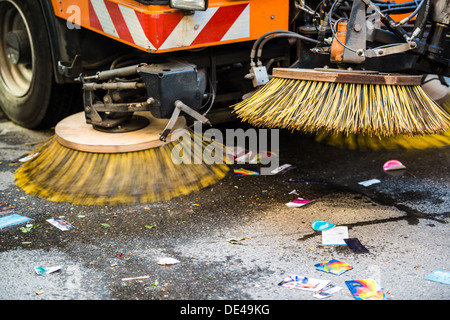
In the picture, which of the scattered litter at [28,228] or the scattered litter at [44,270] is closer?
the scattered litter at [44,270]

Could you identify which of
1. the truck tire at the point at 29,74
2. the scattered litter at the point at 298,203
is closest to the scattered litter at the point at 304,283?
the scattered litter at the point at 298,203

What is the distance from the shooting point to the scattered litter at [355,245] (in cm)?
265

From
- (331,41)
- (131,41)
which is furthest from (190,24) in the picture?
(331,41)

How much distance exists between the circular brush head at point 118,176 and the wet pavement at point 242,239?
7 centimetres

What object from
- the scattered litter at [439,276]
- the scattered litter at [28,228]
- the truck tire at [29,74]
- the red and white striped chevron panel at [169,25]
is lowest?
the scattered litter at [439,276]

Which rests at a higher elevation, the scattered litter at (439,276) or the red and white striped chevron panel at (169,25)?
the red and white striped chevron panel at (169,25)

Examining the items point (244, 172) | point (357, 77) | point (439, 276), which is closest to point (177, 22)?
point (357, 77)

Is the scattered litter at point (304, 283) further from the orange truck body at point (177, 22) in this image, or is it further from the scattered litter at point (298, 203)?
the orange truck body at point (177, 22)

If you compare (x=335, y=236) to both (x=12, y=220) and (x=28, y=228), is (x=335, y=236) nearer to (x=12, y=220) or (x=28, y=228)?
(x=28, y=228)

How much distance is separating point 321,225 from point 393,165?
1024 millimetres

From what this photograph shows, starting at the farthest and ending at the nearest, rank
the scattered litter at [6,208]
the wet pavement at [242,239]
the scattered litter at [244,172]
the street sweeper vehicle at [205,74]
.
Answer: the scattered litter at [244,172] < the scattered litter at [6,208] < the street sweeper vehicle at [205,74] < the wet pavement at [242,239]

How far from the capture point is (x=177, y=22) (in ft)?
9.87

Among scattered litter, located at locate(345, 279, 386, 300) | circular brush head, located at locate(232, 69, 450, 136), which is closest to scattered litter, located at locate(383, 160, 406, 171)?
circular brush head, located at locate(232, 69, 450, 136)

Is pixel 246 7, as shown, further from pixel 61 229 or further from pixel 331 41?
pixel 61 229
